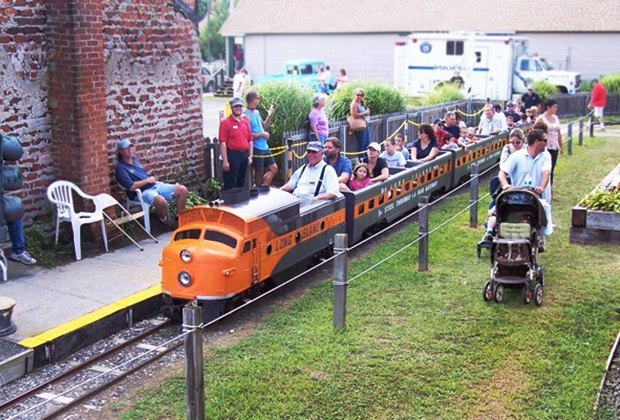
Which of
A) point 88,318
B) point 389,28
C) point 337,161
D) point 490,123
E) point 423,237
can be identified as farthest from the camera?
point 389,28

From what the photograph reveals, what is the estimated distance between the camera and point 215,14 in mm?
56875

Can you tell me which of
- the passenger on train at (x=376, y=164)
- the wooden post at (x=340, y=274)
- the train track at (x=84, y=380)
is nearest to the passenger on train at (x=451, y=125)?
the passenger on train at (x=376, y=164)

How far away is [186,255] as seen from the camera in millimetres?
8234

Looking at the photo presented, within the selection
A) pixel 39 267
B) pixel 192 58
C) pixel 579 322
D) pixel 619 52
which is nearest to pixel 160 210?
pixel 39 267

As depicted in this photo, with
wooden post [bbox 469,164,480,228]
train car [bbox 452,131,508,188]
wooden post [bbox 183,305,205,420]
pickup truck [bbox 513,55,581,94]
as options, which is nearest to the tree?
pickup truck [bbox 513,55,581,94]

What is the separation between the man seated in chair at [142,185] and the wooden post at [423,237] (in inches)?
146

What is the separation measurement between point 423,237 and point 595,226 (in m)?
2.16

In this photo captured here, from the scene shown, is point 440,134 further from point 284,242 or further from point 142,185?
point 284,242

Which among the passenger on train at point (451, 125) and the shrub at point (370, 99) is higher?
the shrub at point (370, 99)

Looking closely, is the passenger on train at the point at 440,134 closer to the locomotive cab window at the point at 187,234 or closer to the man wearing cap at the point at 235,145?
the man wearing cap at the point at 235,145

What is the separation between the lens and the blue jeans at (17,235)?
970cm

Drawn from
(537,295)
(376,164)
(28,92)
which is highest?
(28,92)

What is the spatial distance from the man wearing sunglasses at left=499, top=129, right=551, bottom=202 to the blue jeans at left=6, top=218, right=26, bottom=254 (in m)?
5.88

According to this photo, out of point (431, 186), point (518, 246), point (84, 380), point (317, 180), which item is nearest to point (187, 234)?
point (84, 380)
